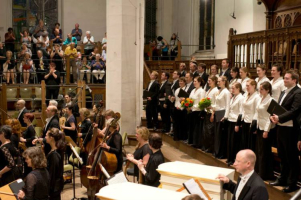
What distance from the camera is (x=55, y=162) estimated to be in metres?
5.86

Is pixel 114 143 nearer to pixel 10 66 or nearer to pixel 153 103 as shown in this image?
pixel 153 103

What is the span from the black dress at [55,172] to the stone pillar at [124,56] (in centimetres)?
523

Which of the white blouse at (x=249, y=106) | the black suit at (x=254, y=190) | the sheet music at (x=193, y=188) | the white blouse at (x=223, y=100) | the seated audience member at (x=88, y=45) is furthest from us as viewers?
the seated audience member at (x=88, y=45)

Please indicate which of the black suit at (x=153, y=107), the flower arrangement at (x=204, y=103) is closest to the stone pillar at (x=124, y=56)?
the black suit at (x=153, y=107)

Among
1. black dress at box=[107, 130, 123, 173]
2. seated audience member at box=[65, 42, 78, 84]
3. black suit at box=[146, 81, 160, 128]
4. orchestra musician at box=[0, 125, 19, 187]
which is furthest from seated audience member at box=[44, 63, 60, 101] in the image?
orchestra musician at box=[0, 125, 19, 187]

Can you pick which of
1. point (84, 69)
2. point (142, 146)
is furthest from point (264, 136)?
point (84, 69)

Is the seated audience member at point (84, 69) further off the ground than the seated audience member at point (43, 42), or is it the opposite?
the seated audience member at point (43, 42)

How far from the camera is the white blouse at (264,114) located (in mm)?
→ 6562

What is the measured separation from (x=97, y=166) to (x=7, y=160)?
1246 mm

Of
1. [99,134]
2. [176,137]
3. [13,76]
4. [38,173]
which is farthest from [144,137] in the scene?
[13,76]

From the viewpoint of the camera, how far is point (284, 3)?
41.1 feet

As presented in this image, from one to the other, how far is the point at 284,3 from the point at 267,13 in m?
0.70

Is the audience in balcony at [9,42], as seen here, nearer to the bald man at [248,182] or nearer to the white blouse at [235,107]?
the white blouse at [235,107]

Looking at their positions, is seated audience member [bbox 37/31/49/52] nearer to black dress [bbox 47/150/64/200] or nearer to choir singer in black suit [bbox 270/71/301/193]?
black dress [bbox 47/150/64/200]
